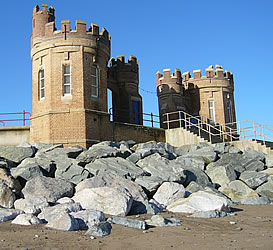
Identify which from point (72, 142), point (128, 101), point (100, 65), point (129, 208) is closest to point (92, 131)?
point (72, 142)

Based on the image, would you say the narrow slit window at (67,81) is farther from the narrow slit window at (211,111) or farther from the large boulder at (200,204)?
the narrow slit window at (211,111)

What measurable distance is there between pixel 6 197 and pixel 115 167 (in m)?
4.31

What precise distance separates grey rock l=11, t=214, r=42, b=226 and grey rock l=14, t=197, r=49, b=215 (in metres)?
0.63

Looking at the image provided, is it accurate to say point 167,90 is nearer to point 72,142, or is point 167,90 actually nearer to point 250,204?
point 72,142

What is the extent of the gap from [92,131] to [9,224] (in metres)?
11.0

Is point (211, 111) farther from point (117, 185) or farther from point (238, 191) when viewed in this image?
point (117, 185)

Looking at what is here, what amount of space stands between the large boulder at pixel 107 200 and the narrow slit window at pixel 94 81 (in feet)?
35.4

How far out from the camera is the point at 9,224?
7.26m

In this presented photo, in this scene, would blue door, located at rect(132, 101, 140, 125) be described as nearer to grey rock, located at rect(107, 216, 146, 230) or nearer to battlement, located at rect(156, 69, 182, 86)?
battlement, located at rect(156, 69, 182, 86)

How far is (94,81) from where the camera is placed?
63.0ft

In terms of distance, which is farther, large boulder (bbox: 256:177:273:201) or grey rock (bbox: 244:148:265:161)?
grey rock (bbox: 244:148:265:161)

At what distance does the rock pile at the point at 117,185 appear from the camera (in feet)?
25.3

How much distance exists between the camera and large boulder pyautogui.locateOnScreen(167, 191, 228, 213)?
30.0ft

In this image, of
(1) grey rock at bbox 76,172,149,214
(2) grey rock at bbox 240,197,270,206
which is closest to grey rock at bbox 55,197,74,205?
(1) grey rock at bbox 76,172,149,214
